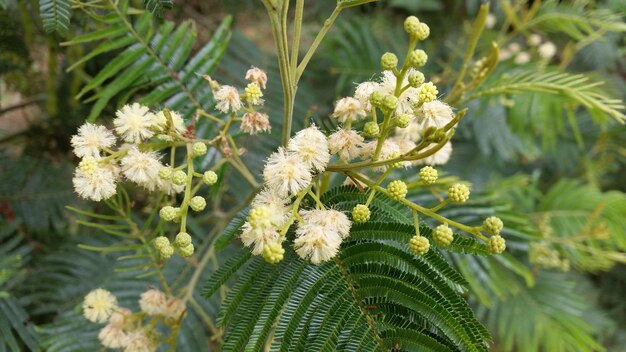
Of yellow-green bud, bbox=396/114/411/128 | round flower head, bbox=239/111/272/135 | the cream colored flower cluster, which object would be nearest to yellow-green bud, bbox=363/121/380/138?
yellow-green bud, bbox=396/114/411/128

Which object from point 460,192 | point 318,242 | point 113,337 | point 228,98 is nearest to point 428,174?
point 460,192

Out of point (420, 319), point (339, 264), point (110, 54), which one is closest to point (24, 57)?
point (110, 54)

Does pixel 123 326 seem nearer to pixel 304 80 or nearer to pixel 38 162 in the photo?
pixel 38 162

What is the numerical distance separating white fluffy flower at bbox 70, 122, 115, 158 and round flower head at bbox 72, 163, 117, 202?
0.9 inches

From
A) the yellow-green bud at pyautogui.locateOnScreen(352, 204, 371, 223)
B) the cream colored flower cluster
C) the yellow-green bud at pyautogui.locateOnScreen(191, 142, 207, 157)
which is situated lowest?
the cream colored flower cluster

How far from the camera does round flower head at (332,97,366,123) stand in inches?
25.9

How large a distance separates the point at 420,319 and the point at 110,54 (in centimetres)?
111

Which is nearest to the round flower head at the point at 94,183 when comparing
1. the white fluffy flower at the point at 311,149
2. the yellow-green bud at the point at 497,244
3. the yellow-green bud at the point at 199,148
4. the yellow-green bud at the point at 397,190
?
the yellow-green bud at the point at 199,148

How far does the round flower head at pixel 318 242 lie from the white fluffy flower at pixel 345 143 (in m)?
0.10

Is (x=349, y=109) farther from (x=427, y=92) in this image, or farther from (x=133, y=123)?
(x=133, y=123)

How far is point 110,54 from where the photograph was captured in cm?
137

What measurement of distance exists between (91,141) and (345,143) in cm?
29

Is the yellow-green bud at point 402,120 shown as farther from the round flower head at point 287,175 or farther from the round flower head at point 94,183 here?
the round flower head at point 94,183

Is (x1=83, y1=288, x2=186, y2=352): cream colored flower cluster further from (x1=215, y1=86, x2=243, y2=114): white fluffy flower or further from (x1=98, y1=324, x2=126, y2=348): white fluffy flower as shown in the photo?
(x1=215, y1=86, x2=243, y2=114): white fluffy flower
